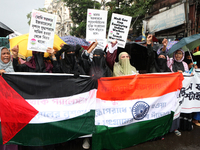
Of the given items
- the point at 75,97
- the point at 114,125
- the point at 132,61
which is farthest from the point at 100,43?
the point at 132,61

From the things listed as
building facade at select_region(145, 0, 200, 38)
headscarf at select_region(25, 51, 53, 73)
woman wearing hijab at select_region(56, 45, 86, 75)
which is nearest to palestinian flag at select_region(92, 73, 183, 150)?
woman wearing hijab at select_region(56, 45, 86, 75)

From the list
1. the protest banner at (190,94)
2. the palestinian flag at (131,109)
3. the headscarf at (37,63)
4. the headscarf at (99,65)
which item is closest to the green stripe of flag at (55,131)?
the palestinian flag at (131,109)

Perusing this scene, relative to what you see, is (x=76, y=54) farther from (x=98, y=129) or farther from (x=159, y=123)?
(x=159, y=123)

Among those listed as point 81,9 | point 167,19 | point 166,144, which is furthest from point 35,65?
point 81,9

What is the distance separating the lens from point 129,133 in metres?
2.79

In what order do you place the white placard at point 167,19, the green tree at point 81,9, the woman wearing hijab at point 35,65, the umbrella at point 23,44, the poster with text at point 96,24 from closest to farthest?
the woman wearing hijab at point 35,65, the poster with text at point 96,24, the umbrella at point 23,44, the white placard at point 167,19, the green tree at point 81,9

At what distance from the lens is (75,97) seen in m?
2.61

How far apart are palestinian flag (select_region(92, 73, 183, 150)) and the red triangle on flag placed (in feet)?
3.75

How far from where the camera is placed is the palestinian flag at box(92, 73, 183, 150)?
8.75 ft

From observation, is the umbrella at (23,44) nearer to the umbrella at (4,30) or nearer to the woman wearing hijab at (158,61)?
the umbrella at (4,30)

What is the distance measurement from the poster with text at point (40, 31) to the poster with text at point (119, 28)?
129 cm

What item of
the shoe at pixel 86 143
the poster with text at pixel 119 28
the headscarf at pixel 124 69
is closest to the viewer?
the shoe at pixel 86 143

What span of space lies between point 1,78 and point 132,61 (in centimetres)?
525

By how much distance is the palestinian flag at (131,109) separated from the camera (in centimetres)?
267
